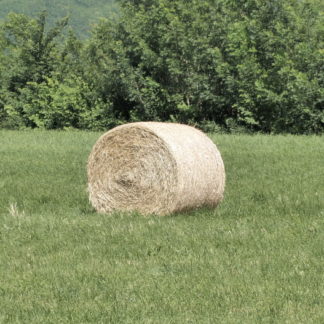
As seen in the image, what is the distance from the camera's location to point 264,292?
6453mm

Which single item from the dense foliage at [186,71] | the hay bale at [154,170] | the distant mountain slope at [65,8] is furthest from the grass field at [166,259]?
the distant mountain slope at [65,8]

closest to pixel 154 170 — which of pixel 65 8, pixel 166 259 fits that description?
pixel 166 259

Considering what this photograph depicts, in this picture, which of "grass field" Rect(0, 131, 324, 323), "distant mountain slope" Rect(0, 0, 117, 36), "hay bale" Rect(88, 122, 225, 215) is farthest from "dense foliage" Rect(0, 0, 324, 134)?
"distant mountain slope" Rect(0, 0, 117, 36)

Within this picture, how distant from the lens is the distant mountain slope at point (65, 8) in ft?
449

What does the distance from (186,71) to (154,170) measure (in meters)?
22.5

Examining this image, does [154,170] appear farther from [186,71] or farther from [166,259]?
[186,71]

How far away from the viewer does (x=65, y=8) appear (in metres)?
141

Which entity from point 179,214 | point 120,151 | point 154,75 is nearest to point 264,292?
point 179,214

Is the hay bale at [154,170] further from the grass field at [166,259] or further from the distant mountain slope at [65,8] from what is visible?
the distant mountain slope at [65,8]

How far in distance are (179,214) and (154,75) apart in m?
23.9

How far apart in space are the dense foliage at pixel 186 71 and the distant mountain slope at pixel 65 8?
97.0 metres

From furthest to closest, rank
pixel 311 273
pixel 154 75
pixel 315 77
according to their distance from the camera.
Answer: pixel 154 75 → pixel 315 77 → pixel 311 273

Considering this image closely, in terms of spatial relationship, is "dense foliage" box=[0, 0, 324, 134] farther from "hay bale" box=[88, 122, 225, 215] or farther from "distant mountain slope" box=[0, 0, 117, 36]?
"distant mountain slope" box=[0, 0, 117, 36]

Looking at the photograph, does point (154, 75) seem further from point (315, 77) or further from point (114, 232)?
point (114, 232)
